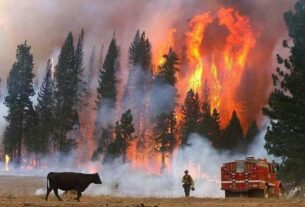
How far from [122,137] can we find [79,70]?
3420 centimetres

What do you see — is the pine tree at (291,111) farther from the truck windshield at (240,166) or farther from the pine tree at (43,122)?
the pine tree at (43,122)

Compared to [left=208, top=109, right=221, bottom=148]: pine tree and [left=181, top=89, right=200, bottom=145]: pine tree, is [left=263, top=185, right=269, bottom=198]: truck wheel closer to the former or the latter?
[left=208, top=109, right=221, bottom=148]: pine tree

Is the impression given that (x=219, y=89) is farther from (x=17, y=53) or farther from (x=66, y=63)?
(x=17, y=53)

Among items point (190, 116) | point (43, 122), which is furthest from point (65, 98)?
point (190, 116)

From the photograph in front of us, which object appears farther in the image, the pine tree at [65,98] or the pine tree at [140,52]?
the pine tree at [140,52]

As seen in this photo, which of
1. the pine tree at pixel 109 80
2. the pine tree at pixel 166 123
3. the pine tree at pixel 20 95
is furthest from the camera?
the pine tree at pixel 109 80

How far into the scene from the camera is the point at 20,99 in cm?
10950

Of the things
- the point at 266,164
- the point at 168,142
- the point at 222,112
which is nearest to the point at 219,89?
the point at 222,112

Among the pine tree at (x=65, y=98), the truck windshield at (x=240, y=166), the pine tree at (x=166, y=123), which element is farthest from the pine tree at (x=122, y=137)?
the truck windshield at (x=240, y=166)

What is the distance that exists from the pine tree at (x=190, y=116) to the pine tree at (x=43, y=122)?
2902 cm

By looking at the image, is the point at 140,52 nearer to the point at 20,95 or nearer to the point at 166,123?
the point at 166,123

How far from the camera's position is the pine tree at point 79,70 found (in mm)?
123000

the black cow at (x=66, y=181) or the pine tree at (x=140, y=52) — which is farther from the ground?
the pine tree at (x=140, y=52)

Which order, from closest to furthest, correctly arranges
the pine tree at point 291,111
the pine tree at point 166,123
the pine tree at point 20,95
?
the pine tree at point 291,111 < the pine tree at point 20,95 < the pine tree at point 166,123
